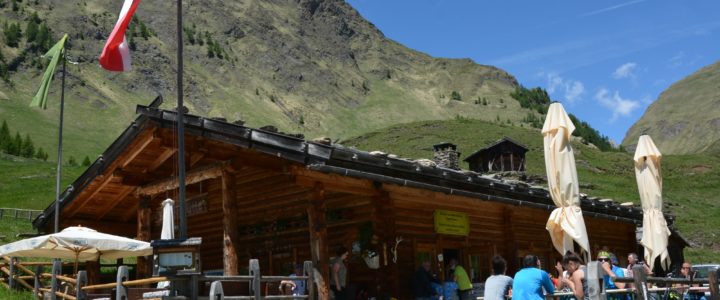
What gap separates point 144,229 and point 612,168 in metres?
77.6

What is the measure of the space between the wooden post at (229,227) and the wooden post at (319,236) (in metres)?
1.52

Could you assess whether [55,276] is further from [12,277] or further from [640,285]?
[640,285]

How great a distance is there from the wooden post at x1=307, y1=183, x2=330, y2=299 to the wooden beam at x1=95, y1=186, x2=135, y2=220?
6.72 m

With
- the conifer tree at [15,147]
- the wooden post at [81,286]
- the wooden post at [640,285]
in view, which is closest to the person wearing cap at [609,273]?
the wooden post at [640,285]

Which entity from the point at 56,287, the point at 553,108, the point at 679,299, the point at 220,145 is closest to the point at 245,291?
the point at 220,145

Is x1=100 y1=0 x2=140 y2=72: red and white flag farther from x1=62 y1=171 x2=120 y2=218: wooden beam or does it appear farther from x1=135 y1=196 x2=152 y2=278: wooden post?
x1=135 y1=196 x2=152 y2=278: wooden post

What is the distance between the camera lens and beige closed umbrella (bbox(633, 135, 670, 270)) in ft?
47.8

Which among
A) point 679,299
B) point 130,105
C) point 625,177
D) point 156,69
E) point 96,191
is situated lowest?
point 679,299

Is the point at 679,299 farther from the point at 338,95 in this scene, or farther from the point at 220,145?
the point at 338,95

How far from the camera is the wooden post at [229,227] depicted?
43.1 feet

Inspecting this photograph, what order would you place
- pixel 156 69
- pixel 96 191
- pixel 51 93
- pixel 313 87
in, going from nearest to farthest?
pixel 96 191, pixel 51 93, pixel 156 69, pixel 313 87

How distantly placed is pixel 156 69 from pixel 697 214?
12139cm

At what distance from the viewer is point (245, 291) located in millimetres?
10891

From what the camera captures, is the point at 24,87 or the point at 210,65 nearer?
the point at 24,87
